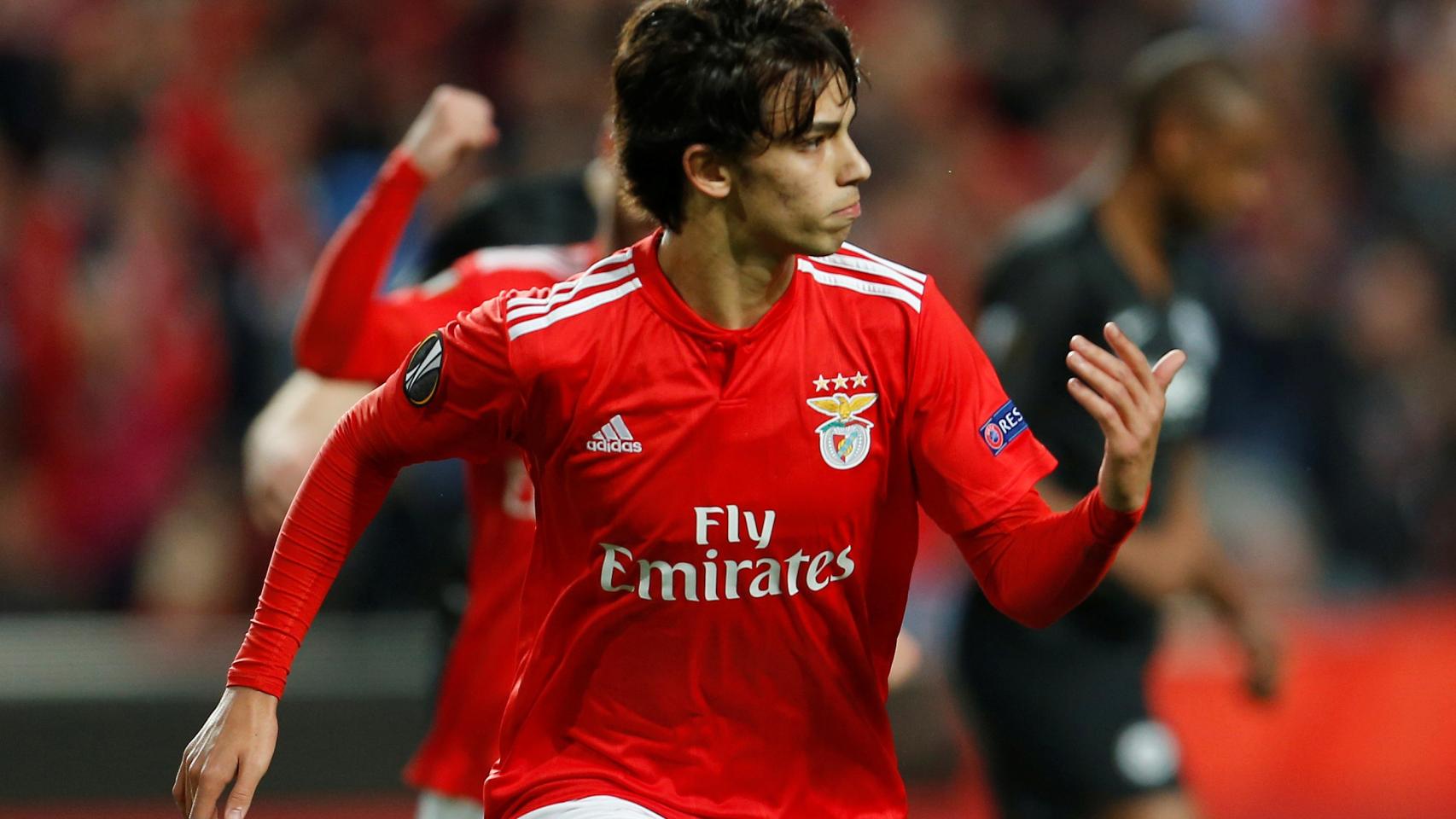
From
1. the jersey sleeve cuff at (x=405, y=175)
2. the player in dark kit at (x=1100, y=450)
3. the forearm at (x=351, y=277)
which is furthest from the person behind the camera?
the player in dark kit at (x=1100, y=450)

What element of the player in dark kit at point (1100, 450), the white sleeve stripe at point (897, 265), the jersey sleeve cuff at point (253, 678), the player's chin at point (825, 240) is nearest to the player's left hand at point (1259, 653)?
the player in dark kit at point (1100, 450)

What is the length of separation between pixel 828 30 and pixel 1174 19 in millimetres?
7458

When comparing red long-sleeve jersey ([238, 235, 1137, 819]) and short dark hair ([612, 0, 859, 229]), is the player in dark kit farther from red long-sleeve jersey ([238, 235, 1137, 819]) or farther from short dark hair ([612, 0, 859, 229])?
short dark hair ([612, 0, 859, 229])

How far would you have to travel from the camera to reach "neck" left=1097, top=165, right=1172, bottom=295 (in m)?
4.84

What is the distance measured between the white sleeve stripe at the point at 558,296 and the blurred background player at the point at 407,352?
29.3 inches

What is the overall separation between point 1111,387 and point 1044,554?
0.27 meters

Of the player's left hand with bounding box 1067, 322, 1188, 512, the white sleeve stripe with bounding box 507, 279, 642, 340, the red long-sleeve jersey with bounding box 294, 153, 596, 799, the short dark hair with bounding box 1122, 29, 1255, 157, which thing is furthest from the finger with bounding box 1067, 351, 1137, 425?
the short dark hair with bounding box 1122, 29, 1255, 157

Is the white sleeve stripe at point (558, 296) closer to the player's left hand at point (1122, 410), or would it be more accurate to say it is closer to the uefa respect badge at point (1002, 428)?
the uefa respect badge at point (1002, 428)

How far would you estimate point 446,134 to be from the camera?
13.0 feet

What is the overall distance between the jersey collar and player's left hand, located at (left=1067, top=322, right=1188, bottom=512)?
1.55 ft

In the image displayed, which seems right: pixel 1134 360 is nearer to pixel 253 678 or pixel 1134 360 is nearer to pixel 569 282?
pixel 569 282

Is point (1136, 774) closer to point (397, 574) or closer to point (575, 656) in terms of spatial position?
point (575, 656)

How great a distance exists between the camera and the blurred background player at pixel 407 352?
12.5ft

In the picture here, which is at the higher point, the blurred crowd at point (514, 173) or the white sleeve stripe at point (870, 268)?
the white sleeve stripe at point (870, 268)
